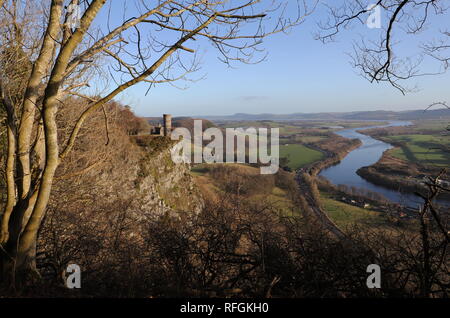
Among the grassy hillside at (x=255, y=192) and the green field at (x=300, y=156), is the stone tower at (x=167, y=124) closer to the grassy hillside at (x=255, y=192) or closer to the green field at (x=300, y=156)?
the grassy hillside at (x=255, y=192)

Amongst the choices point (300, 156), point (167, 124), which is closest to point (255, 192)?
point (167, 124)

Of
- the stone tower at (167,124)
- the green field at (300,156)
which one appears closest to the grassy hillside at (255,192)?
the stone tower at (167,124)

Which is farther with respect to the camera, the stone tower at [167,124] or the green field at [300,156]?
the green field at [300,156]

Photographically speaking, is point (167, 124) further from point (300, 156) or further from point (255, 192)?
point (300, 156)

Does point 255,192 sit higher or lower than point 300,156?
higher

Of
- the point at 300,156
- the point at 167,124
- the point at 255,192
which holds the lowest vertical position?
the point at 300,156

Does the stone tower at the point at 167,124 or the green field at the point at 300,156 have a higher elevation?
the stone tower at the point at 167,124

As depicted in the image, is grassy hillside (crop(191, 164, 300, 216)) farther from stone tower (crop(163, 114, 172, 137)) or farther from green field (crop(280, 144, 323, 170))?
green field (crop(280, 144, 323, 170))

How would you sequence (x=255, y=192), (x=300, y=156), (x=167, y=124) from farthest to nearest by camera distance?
(x=300, y=156) → (x=167, y=124) → (x=255, y=192)

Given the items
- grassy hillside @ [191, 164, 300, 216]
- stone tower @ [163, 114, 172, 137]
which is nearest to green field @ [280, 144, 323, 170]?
stone tower @ [163, 114, 172, 137]

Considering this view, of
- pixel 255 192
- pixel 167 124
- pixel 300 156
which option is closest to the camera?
pixel 255 192

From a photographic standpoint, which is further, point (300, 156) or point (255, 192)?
point (300, 156)

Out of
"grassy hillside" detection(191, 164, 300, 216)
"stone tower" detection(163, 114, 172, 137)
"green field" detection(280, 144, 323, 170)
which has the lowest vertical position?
"green field" detection(280, 144, 323, 170)
